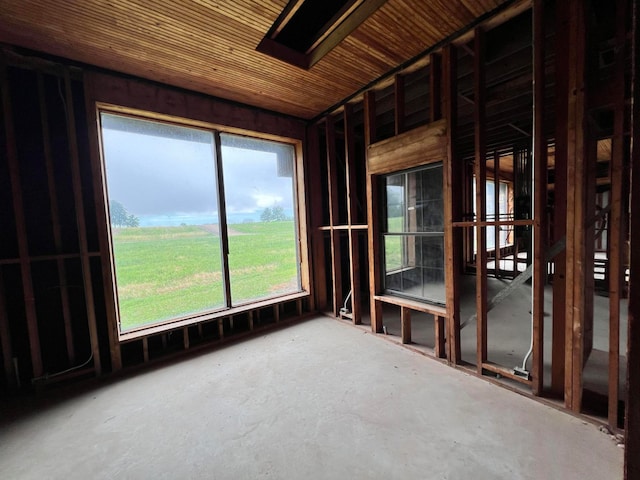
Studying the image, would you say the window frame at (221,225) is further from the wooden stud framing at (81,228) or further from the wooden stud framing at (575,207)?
the wooden stud framing at (575,207)

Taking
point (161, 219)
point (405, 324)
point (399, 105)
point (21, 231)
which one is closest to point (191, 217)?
point (161, 219)

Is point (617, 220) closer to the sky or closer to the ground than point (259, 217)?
closer to the ground

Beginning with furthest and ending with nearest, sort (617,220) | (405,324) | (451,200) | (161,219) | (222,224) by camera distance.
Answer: (222,224) → (161,219) → (405,324) → (451,200) → (617,220)

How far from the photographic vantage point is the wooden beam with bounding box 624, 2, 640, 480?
0.99m

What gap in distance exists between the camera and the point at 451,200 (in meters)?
2.68

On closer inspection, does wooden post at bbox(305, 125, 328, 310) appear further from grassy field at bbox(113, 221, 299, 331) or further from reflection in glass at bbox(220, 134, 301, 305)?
grassy field at bbox(113, 221, 299, 331)

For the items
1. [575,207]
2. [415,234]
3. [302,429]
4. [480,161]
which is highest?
[480,161]

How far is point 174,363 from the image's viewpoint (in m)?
3.13

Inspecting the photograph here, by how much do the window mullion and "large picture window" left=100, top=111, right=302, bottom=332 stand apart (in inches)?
0.6

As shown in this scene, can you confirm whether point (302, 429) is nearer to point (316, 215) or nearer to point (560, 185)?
point (560, 185)

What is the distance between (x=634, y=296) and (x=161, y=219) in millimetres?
4098

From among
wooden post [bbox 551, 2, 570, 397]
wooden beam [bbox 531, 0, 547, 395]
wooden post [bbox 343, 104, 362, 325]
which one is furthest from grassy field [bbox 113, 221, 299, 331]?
wooden post [bbox 551, 2, 570, 397]

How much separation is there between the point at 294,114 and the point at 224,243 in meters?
2.38

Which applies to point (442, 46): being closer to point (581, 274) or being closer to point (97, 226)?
point (581, 274)
